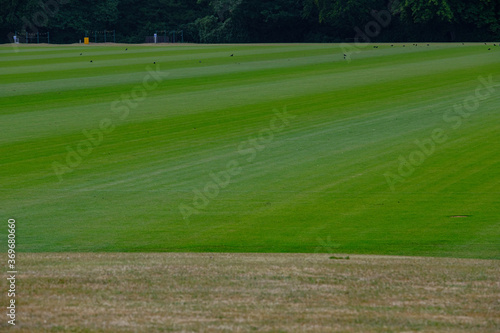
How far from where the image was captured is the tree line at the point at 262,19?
95875 mm

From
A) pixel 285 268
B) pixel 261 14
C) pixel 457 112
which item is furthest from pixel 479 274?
pixel 261 14

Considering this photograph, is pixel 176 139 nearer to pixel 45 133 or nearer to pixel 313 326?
pixel 45 133

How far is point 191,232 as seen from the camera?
1384 centimetres

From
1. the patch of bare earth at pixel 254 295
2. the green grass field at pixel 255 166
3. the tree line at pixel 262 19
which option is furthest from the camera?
the tree line at pixel 262 19

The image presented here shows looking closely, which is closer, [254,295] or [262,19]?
[254,295]

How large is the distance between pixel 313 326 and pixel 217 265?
3.13 metres

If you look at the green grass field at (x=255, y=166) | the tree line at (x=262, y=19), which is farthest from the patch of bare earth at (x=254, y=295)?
the tree line at (x=262, y=19)

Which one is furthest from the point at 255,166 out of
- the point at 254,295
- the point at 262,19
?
the point at 262,19

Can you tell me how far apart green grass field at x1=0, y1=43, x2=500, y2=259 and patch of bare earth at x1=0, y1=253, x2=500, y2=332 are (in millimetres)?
2401

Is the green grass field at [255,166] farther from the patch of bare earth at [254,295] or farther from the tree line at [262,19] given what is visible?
the tree line at [262,19]

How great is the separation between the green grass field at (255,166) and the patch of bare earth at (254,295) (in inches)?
94.5

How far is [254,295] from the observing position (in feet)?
27.7

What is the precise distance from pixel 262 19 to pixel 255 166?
8745 centimetres

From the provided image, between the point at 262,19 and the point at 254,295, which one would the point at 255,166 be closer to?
the point at 254,295
